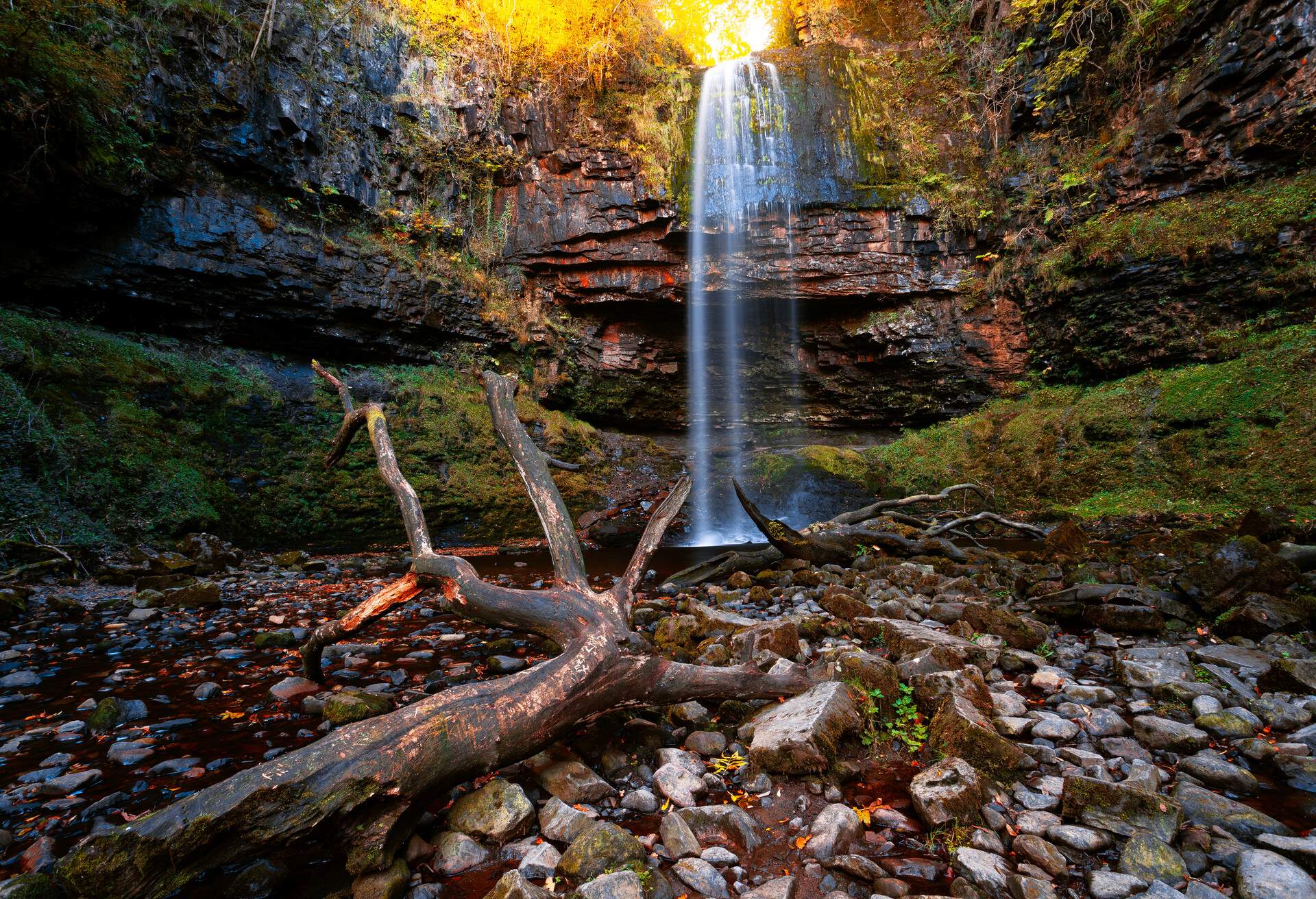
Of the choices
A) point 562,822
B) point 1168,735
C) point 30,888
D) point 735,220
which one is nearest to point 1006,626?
point 1168,735

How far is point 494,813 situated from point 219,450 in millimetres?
9219

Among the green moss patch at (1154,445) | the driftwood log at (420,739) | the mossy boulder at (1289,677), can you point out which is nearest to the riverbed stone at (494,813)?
the driftwood log at (420,739)

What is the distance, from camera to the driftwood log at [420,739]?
129 cm

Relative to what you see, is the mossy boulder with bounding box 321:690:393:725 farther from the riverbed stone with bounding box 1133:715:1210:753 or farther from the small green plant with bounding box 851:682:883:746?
the riverbed stone with bounding box 1133:715:1210:753

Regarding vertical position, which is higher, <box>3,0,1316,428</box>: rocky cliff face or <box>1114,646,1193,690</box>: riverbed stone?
<box>3,0,1316,428</box>: rocky cliff face

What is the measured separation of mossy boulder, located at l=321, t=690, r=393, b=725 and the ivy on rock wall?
627 cm

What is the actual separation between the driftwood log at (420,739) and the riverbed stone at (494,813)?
0.11m

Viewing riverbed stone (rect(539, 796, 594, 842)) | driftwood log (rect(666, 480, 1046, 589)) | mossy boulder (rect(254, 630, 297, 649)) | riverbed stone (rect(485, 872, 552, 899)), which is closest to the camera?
riverbed stone (rect(485, 872, 552, 899))

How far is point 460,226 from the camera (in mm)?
12562

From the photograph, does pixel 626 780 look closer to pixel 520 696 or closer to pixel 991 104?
pixel 520 696

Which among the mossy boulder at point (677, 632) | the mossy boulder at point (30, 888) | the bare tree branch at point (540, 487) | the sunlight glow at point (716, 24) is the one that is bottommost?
the mossy boulder at point (677, 632)

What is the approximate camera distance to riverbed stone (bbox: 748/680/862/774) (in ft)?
6.45

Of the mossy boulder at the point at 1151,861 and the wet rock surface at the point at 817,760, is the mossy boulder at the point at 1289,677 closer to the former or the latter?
the wet rock surface at the point at 817,760

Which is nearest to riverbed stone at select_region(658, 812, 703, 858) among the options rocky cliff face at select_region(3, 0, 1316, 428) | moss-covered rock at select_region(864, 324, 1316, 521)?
moss-covered rock at select_region(864, 324, 1316, 521)
